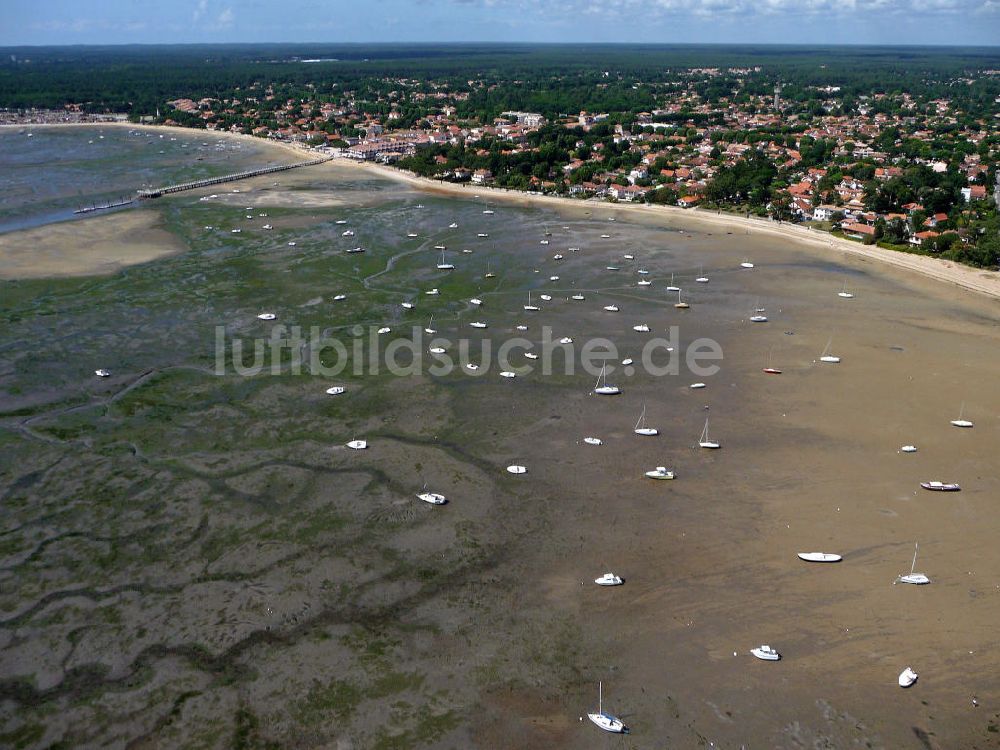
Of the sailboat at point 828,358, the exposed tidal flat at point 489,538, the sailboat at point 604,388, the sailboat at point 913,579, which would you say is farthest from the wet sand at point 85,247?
the sailboat at point 913,579

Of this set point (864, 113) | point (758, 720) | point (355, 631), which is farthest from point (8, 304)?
point (864, 113)

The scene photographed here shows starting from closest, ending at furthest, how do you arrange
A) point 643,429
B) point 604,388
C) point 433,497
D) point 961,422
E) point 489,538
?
1. point 489,538
2. point 433,497
3. point 643,429
4. point 961,422
5. point 604,388

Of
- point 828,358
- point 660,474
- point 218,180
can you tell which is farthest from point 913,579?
point 218,180

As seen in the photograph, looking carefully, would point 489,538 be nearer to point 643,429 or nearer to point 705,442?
point 643,429

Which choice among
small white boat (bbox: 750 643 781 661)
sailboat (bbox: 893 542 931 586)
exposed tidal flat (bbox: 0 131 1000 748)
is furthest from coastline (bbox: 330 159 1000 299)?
small white boat (bbox: 750 643 781 661)

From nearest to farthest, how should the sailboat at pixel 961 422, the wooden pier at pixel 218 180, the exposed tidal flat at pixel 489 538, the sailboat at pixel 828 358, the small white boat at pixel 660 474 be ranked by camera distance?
the exposed tidal flat at pixel 489 538
the small white boat at pixel 660 474
the sailboat at pixel 961 422
the sailboat at pixel 828 358
the wooden pier at pixel 218 180

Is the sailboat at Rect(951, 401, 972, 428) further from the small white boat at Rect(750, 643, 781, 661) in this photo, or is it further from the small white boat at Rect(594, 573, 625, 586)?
the small white boat at Rect(594, 573, 625, 586)

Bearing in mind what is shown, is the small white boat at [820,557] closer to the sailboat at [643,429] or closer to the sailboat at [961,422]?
the sailboat at [643,429]
